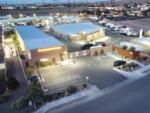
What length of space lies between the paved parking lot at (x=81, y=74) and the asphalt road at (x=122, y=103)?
2.06 m

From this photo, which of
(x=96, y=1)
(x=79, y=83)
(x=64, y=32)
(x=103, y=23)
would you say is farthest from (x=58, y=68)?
(x=96, y=1)

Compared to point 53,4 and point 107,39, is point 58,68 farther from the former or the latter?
point 53,4

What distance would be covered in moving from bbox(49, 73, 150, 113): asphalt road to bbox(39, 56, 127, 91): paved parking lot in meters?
2.06

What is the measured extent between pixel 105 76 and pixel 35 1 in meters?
97.2

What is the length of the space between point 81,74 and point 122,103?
23.8 ft

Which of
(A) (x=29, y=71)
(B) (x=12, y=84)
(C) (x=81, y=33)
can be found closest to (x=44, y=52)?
(A) (x=29, y=71)

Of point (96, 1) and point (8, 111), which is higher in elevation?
point (96, 1)

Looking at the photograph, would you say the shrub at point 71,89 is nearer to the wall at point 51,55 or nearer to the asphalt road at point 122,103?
the asphalt road at point 122,103

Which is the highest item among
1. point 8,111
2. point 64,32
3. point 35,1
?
point 35,1

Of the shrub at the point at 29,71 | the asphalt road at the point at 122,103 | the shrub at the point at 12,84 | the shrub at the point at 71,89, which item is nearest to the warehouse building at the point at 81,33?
the shrub at the point at 29,71

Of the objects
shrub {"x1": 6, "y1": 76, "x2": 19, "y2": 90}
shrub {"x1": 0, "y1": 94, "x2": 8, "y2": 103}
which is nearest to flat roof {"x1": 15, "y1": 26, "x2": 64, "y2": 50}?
shrub {"x1": 6, "y1": 76, "x2": 19, "y2": 90}

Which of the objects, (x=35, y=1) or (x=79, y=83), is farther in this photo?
(x=35, y=1)

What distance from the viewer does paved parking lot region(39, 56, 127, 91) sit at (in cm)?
2244

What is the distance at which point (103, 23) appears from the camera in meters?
55.5
